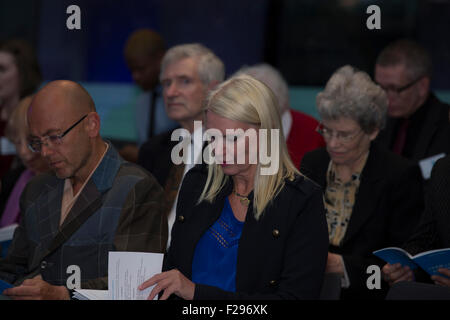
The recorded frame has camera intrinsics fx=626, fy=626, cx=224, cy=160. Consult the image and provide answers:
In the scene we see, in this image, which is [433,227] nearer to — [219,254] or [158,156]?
[219,254]

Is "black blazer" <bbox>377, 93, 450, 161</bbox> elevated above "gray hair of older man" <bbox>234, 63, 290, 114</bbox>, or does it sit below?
below

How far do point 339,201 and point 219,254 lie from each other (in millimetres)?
1139

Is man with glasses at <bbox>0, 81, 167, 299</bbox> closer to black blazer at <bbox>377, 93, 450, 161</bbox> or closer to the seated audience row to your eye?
the seated audience row

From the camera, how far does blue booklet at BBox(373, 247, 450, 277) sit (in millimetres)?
2424

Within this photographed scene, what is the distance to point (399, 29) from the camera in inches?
233

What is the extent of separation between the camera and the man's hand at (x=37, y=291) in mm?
2416

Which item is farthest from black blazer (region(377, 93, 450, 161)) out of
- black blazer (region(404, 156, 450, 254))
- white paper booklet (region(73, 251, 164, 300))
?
white paper booklet (region(73, 251, 164, 300))

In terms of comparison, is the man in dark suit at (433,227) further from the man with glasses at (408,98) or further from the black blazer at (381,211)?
the man with glasses at (408,98)

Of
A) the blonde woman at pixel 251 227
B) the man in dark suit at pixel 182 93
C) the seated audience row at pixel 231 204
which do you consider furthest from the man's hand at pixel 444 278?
the man in dark suit at pixel 182 93

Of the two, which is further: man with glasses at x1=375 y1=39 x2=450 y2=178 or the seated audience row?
man with glasses at x1=375 y1=39 x2=450 y2=178

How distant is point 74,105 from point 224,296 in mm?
1050

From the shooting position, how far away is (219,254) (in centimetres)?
249

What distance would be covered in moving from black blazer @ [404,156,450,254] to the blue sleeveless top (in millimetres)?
924

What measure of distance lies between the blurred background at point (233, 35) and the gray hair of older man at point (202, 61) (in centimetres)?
193
